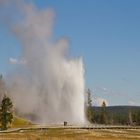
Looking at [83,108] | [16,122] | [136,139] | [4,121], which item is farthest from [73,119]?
[136,139]

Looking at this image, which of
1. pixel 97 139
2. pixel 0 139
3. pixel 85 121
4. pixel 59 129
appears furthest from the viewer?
pixel 85 121

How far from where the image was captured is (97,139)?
9500 centimetres

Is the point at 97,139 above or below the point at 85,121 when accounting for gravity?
below

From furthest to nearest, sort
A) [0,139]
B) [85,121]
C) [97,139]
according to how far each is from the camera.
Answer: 1. [85,121]
2. [97,139]
3. [0,139]

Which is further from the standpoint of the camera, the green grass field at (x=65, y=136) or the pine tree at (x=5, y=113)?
the pine tree at (x=5, y=113)

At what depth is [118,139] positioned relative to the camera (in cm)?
9900

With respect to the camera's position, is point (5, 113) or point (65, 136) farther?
point (5, 113)

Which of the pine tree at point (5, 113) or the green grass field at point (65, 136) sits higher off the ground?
the pine tree at point (5, 113)

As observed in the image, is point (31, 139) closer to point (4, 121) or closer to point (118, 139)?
point (118, 139)

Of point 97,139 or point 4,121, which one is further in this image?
point 4,121

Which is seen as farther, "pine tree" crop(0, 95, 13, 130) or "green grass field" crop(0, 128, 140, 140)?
"pine tree" crop(0, 95, 13, 130)

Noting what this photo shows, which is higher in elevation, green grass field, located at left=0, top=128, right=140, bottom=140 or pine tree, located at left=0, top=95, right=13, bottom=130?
pine tree, located at left=0, top=95, right=13, bottom=130

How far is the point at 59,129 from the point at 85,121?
60943mm

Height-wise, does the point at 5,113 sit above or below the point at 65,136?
above
